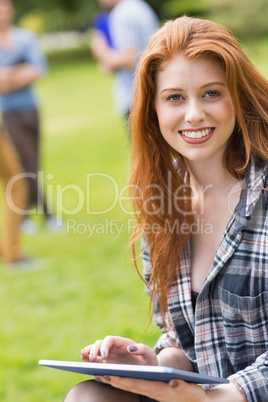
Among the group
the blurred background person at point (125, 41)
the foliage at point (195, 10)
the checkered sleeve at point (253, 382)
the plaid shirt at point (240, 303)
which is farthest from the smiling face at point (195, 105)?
the foliage at point (195, 10)

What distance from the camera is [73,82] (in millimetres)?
16734

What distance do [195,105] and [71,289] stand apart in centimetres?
276

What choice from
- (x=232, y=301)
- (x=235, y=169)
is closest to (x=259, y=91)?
(x=235, y=169)

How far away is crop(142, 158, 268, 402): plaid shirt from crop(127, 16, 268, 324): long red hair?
9cm

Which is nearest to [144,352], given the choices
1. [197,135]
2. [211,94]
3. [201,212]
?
[201,212]

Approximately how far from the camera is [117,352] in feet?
6.14

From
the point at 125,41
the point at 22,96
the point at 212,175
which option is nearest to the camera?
the point at 212,175

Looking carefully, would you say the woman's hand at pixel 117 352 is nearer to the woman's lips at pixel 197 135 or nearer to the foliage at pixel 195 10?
the woman's lips at pixel 197 135

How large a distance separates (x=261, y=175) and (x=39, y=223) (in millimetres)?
4159

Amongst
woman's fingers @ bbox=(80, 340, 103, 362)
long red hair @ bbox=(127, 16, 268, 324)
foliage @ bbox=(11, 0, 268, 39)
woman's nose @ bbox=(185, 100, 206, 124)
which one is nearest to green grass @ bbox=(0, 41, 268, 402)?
long red hair @ bbox=(127, 16, 268, 324)

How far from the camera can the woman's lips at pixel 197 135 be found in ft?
6.09

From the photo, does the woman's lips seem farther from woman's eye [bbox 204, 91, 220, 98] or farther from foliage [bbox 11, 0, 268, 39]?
foliage [bbox 11, 0, 268, 39]

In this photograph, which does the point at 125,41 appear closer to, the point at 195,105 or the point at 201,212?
the point at 201,212

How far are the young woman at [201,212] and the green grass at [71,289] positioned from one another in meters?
0.34
